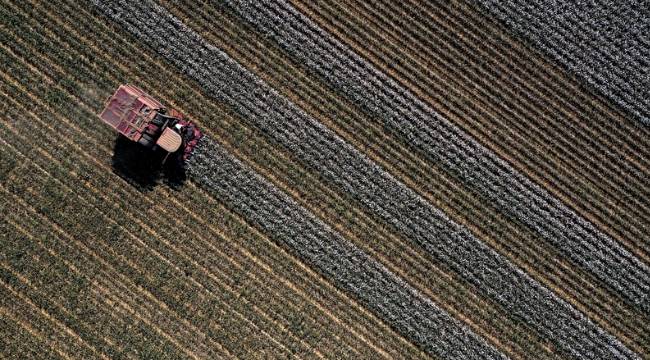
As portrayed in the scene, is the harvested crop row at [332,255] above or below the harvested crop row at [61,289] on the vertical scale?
above

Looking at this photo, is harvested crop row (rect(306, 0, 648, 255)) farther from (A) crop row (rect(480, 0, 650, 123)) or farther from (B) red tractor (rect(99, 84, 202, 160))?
(B) red tractor (rect(99, 84, 202, 160))

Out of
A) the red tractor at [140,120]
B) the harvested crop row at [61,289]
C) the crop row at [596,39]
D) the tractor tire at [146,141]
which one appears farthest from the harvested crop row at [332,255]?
the crop row at [596,39]

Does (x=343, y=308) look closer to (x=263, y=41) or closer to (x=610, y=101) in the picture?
(x=263, y=41)

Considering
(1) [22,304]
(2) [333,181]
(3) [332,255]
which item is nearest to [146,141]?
(2) [333,181]

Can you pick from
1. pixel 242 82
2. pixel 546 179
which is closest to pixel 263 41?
pixel 242 82

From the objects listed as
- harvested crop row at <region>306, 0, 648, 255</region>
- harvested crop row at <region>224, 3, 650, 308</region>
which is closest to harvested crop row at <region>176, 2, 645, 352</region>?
harvested crop row at <region>224, 3, 650, 308</region>

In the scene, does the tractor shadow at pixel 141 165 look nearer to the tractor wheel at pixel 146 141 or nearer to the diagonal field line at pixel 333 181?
the tractor wheel at pixel 146 141
